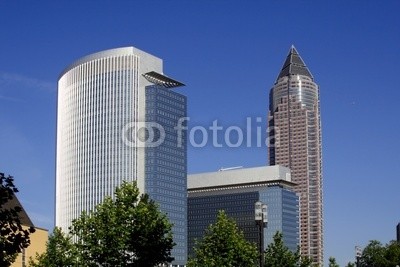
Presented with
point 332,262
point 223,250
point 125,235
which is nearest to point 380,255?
point 332,262

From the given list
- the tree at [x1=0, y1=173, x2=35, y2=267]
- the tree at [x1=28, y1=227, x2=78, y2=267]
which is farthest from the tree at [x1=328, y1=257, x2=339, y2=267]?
the tree at [x1=0, y1=173, x2=35, y2=267]

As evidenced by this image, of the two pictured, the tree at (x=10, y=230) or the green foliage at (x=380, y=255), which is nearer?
the tree at (x=10, y=230)

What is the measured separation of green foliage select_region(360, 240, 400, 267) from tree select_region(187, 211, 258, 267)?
2640 inches

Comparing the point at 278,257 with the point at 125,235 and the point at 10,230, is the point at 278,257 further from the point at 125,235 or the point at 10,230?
the point at 10,230

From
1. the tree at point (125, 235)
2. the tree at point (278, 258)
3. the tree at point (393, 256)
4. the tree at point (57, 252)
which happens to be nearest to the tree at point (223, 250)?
the tree at point (278, 258)

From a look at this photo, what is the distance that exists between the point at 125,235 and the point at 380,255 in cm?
9479

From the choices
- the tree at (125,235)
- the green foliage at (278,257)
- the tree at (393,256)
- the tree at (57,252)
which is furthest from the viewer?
the tree at (393,256)

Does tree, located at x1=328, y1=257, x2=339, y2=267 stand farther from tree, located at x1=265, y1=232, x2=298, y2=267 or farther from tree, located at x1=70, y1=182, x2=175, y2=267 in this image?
tree, located at x1=70, y1=182, x2=175, y2=267

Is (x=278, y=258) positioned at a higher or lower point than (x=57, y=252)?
lower

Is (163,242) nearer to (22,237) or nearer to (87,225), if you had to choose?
(87,225)

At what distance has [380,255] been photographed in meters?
139

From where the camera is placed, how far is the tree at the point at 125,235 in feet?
176

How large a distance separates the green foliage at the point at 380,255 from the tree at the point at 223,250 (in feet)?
220

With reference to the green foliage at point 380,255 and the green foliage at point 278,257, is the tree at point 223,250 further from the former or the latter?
the green foliage at point 380,255
